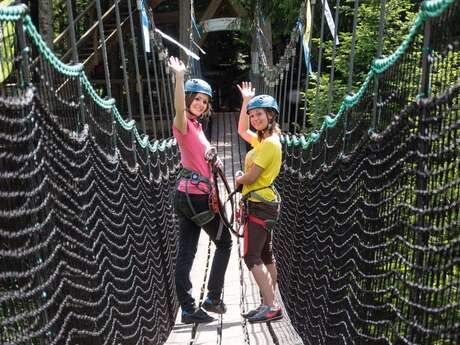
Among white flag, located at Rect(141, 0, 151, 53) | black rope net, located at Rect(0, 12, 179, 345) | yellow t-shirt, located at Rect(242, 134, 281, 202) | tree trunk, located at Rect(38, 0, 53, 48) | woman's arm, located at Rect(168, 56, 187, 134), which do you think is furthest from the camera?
tree trunk, located at Rect(38, 0, 53, 48)

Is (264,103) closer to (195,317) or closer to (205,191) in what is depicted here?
(205,191)

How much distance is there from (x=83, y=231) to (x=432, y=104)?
1.20m

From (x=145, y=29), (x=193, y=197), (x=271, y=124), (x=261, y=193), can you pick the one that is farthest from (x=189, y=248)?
(x=145, y=29)

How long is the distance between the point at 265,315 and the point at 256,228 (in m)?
0.45

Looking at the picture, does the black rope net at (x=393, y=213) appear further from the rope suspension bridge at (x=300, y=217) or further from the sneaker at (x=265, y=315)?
the sneaker at (x=265, y=315)

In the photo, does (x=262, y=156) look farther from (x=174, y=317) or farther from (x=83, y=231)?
(x=174, y=317)

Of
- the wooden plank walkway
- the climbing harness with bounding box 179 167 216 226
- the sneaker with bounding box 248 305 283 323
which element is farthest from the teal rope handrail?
the wooden plank walkway

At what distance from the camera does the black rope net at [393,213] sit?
5.58 ft

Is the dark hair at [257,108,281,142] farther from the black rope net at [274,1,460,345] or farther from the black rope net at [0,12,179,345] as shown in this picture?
the black rope net at [0,12,179,345]

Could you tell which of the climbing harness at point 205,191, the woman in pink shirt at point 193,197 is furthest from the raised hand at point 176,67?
the climbing harness at point 205,191

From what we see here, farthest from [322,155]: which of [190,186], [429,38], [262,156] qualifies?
[429,38]

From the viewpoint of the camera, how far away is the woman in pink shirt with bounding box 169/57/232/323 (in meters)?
3.24

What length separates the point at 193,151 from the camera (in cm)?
329

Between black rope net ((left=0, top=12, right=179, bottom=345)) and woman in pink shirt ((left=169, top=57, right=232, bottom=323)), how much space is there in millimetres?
223
